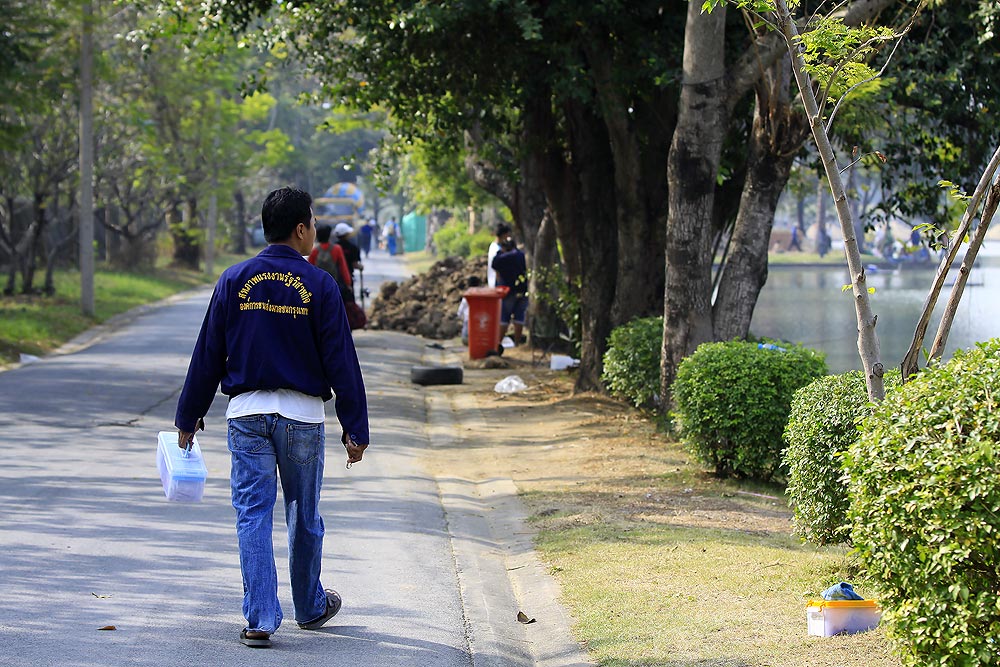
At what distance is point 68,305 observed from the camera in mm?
26750

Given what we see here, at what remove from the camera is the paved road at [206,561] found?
543cm

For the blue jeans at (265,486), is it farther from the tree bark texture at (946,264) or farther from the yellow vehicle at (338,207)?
the yellow vehicle at (338,207)

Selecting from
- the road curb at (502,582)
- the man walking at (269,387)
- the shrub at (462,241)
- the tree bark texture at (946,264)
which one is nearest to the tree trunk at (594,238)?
the road curb at (502,582)

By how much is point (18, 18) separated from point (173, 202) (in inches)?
865

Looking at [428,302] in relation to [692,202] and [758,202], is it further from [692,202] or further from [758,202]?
[758,202]

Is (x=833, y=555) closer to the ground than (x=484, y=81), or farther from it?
closer to the ground

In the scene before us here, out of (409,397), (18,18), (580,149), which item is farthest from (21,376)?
(580,149)

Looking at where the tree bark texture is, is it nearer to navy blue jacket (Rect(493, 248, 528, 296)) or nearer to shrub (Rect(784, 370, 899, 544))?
shrub (Rect(784, 370, 899, 544))

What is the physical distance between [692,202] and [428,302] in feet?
47.8

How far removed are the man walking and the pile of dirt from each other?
57.8 ft

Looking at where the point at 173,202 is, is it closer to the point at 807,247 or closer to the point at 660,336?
the point at 660,336

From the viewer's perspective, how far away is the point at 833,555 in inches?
276

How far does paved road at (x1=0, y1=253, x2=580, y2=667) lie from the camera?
543 centimetres

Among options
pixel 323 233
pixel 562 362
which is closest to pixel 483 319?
pixel 562 362
